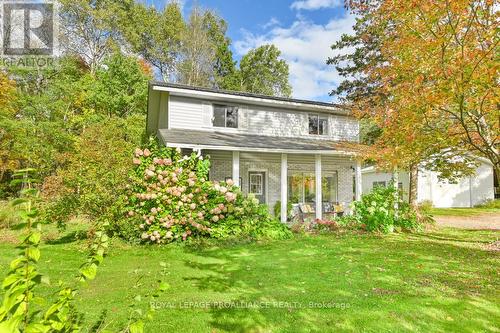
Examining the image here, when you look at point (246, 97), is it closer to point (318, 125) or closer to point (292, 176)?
point (318, 125)

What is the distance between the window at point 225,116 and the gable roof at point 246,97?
1.47 ft

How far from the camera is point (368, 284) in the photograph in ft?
17.5

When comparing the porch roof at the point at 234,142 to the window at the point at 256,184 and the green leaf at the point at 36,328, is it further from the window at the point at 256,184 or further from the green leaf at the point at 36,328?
the green leaf at the point at 36,328

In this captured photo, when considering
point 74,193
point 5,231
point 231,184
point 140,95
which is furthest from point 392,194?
point 140,95

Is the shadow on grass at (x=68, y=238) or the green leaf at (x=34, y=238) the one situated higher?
the green leaf at (x=34, y=238)

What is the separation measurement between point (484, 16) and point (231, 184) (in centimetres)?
765

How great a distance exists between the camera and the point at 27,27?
2314 cm

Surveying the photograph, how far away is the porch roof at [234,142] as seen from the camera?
11.1 m

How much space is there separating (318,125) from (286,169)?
4.82m

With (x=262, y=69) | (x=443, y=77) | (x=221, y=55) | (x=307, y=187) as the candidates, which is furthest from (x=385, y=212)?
(x=221, y=55)

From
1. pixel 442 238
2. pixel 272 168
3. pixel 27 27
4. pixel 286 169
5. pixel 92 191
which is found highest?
pixel 27 27

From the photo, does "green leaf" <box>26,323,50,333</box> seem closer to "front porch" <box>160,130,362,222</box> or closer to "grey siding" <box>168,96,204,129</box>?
"front porch" <box>160,130,362,222</box>

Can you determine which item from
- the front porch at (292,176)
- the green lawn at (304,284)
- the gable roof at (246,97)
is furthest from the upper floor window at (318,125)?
the green lawn at (304,284)

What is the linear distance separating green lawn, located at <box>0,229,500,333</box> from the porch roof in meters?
3.98
